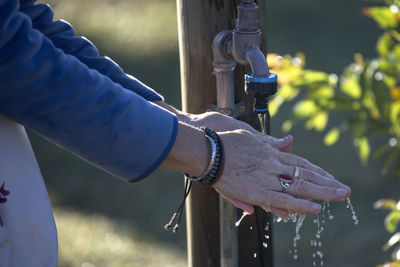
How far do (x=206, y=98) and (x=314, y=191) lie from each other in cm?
55

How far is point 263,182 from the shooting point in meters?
1.61

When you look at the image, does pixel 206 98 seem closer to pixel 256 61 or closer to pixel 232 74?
pixel 232 74

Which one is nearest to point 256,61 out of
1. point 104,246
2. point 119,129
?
point 119,129

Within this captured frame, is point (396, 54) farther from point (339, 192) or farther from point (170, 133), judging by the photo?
point (170, 133)

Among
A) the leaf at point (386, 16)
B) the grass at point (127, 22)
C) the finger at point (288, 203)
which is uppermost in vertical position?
the grass at point (127, 22)

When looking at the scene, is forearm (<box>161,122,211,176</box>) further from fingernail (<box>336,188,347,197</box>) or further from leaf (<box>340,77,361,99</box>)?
leaf (<box>340,77,361,99</box>)

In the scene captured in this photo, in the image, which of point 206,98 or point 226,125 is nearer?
point 226,125

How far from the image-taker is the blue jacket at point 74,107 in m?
1.34

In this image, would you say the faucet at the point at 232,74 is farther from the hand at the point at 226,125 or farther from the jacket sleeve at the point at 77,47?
the jacket sleeve at the point at 77,47

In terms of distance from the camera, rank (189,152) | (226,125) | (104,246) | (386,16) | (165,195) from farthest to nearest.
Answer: (165,195) → (104,246) → (386,16) → (226,125) → (189,152)

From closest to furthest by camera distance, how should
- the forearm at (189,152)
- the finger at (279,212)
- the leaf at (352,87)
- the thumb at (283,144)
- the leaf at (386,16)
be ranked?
the forearm at (189,152)
the finger at (279,212)
the thumb at (283,144)
the leaf at (386,16)
the leaf at (352,87)

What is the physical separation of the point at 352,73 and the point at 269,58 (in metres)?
0.51

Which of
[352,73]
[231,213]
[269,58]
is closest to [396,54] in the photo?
[352,73]

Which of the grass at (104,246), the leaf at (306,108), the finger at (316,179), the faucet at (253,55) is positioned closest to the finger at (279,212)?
the finger at (316,179)
